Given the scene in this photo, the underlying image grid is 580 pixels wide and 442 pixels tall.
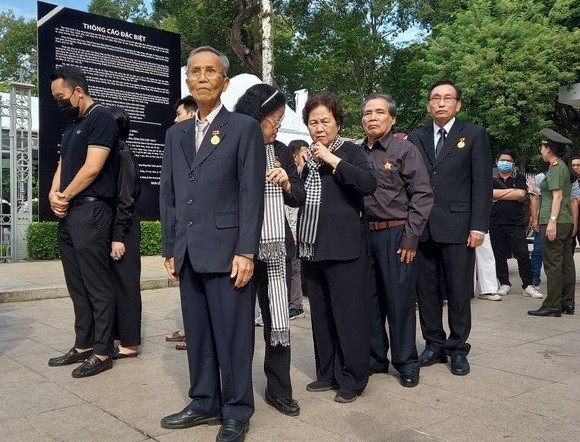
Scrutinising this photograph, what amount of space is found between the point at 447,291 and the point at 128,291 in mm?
2380

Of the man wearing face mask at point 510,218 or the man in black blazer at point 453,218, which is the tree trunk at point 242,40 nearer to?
the man wearing face mask at point 510,218

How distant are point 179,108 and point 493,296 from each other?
188 inches

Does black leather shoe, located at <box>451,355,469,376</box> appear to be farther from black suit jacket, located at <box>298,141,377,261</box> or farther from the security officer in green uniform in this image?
the security officer in green uniform

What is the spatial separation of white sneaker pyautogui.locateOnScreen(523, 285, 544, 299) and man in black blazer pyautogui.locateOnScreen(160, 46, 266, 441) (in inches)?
227

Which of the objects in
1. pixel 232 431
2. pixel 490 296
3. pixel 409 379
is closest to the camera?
pixel 232 431

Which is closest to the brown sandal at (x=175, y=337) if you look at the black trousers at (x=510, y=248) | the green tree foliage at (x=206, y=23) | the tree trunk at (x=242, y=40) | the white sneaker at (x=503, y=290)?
the white sneaker at (x=503, y=290)

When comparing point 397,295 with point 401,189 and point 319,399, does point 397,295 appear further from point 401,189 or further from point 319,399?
point 319,399

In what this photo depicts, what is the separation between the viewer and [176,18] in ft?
107

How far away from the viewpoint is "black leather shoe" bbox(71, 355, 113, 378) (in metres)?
4.15

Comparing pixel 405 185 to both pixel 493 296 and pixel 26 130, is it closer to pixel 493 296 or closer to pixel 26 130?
pixel 493 296

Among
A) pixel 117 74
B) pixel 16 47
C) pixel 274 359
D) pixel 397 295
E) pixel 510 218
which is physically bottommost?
pixel 274 359

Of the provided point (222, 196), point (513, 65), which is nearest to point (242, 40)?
point (513, 65)

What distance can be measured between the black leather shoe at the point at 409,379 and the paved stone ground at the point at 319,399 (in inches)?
1.8

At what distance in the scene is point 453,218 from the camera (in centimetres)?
430
